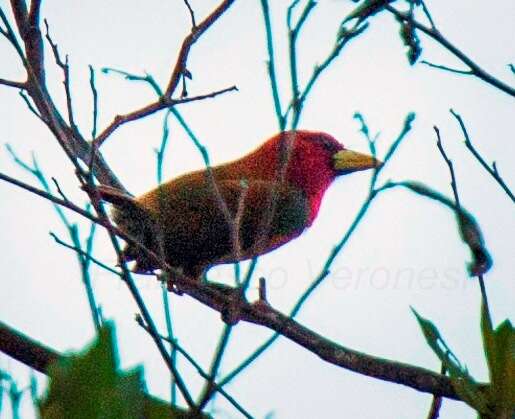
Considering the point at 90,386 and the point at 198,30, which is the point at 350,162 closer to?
the point at 198,30

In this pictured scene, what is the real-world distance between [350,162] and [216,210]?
4.97 ft

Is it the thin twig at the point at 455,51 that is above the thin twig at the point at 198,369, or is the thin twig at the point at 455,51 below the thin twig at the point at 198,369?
above

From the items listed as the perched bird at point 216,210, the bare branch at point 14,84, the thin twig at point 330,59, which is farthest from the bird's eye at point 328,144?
the thin twig at point 330,59

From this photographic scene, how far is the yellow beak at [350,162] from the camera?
5645mm

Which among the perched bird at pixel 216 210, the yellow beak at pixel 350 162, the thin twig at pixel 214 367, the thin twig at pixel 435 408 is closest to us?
the thin twig at pixel 214 367

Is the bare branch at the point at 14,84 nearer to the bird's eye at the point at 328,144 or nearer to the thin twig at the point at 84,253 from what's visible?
the thin twig at the point at 84,253

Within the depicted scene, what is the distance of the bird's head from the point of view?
5348mm

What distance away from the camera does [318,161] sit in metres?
5.51

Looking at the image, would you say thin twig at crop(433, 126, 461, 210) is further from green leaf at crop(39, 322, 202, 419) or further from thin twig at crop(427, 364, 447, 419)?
green leaf at crop(39, 322, 202, 419)

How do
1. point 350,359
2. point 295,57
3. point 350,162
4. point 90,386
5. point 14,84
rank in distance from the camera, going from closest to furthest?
point 90,386 → point 295,57 → point 350,359 → point 14,84 → point 350,162

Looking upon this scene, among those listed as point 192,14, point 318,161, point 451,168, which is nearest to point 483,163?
point 451,168

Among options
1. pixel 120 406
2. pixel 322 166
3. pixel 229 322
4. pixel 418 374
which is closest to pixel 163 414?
pixel 120 406

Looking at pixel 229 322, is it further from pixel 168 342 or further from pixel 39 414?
pixel 39 414

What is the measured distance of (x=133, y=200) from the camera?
13.4 ft
